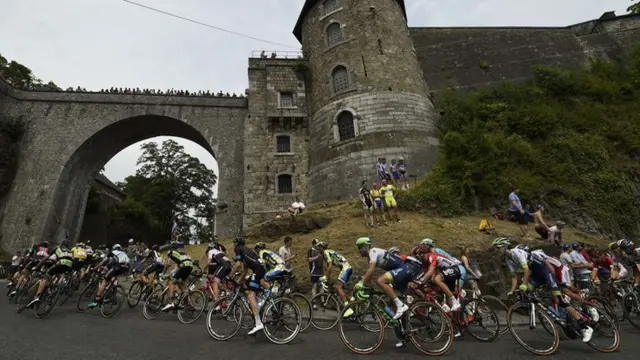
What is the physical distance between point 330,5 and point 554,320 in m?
22.8

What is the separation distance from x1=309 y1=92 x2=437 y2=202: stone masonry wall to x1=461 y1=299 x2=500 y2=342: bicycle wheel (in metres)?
12.6

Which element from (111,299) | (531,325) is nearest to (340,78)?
(111,299)

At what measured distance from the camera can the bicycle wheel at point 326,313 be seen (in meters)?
7.23

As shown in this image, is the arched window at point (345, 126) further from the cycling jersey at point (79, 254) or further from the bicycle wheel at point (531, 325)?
the bicycle wheel at point (531, 325)

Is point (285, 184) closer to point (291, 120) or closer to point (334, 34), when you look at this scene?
point (291, 120)

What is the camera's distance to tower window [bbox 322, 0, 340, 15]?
23.0m

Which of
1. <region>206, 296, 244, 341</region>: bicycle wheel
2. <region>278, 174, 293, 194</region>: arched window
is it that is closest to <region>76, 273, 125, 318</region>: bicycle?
<region>206, 296, 244, 341</region>: bicycle wheel

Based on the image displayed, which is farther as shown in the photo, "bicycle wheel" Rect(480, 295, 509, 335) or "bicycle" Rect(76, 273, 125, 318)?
"bicycle" Rect(76, 273, 125, 318)

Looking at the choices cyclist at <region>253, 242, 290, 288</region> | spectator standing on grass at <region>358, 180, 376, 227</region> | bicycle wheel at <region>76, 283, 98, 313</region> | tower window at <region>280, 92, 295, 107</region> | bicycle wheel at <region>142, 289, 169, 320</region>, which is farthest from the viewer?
tower window at <region>280, 92, 295, 107</region>

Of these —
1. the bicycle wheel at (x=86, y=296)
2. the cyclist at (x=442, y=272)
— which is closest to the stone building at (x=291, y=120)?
the bicycle wheel at (x=86, y=296)

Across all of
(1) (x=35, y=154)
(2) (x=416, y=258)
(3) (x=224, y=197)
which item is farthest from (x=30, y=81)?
(2) (x=416, y=258)

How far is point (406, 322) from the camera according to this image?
545cm

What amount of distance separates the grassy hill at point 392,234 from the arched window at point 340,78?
9277 millimetres

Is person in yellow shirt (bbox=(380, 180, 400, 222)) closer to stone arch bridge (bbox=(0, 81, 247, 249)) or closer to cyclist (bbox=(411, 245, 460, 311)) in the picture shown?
cyclist (bbox=(411, 245, 460, 311))
